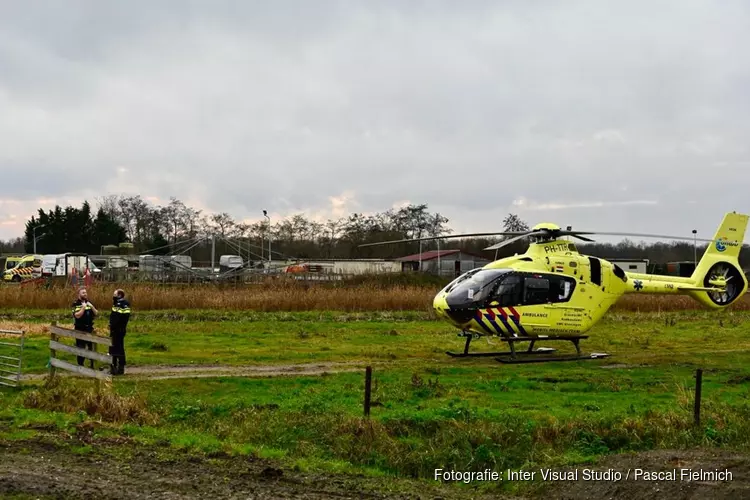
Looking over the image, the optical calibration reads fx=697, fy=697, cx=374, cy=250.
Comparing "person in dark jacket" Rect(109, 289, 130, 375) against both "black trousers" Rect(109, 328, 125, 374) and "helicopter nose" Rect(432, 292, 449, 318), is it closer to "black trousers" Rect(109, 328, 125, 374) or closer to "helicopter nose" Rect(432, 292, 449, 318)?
"black trousers" Rect(109, 328, 125, 374)

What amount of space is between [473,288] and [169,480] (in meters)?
12.1

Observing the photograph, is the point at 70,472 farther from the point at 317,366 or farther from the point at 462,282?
the point at 462,282

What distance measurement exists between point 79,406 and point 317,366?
6864mm

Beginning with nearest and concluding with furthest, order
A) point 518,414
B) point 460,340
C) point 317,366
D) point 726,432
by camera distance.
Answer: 1. point 726,432
2. point 518,414
3. point 317,366
4. point 460,340

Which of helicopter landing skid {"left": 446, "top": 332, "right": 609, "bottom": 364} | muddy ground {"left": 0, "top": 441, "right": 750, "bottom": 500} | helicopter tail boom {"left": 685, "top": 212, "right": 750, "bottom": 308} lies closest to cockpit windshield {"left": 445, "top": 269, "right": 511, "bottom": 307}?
helicopter landing skid {"left": 446, "top": 332, "right": 609, "bottom": 364}

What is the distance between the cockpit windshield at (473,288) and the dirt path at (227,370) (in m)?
2.97

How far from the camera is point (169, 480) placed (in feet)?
Answer: 29.2

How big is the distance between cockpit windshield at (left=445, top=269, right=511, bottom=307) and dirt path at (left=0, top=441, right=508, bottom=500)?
10.1 metres

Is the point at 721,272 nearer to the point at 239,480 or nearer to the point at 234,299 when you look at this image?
the point at 239,480

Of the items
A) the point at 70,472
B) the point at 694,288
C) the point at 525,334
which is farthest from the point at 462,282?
the point at 70,472

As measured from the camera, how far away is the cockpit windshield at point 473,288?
63.8 feet

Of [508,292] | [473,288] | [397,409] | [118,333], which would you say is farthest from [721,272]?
[118,333]

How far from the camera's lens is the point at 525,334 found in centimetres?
2022

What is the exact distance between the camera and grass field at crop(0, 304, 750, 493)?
10883 millimetres
